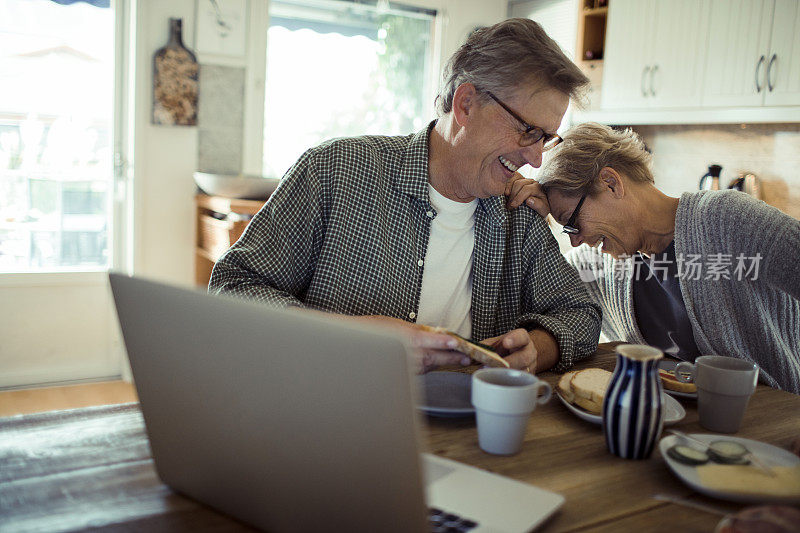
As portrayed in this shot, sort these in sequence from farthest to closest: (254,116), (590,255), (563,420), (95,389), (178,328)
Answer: (254,116), (95,389), (590,255), (563,420), (178,328)

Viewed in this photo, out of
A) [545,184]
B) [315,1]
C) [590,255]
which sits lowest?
[590,255]

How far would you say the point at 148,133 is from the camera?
359 centimetres

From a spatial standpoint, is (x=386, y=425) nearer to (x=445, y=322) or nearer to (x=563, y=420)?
(x=563, y=420)

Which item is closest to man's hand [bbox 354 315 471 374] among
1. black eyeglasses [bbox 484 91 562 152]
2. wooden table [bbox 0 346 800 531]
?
wooden table [bbox 0 346 800 531]

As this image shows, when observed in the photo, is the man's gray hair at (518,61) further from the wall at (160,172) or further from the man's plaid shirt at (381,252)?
the wall at (160,172)

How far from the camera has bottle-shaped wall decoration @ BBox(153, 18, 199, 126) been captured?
11.5ft

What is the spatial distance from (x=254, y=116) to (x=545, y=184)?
8.10 feet

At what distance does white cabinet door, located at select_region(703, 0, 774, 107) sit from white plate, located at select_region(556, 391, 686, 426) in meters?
2.32

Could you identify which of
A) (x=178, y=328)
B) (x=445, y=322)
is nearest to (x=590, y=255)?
(x=445, y=322)

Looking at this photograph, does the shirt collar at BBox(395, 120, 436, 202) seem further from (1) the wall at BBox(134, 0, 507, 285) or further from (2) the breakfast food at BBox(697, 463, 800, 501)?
(1) the wall at BBox(134, 0, 507, 285)

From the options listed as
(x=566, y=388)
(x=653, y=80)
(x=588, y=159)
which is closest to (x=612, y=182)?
(x=588, y=159)

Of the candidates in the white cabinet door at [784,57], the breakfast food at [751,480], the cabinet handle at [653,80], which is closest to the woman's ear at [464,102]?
the breakfast food at [751,480]

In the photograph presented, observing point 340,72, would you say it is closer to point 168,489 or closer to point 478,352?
point 478,352

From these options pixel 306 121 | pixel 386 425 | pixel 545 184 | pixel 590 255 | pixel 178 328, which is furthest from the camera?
pixel 306 121
